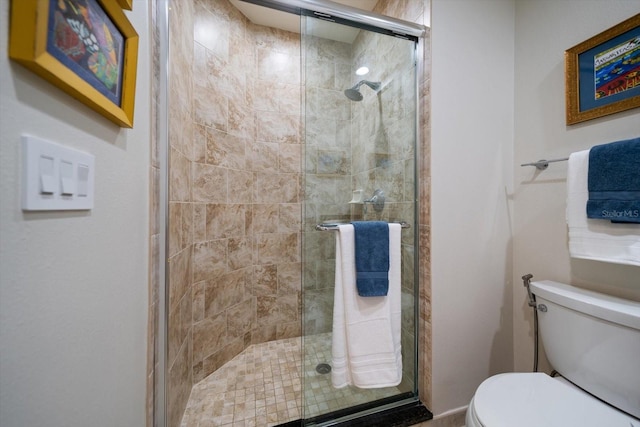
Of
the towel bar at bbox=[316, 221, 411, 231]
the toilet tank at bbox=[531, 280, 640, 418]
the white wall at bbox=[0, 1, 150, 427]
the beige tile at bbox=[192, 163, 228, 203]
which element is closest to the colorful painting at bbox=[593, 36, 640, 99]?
the toilet tank at bbox=[531, 280, 640, 418]

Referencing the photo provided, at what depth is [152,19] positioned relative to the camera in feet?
2.60

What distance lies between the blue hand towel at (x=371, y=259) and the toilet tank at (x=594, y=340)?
0.70 m

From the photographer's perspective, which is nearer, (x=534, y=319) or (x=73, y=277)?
(x=73, y=277)

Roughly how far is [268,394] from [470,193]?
1618mm

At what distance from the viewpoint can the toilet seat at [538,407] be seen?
2.46 ft

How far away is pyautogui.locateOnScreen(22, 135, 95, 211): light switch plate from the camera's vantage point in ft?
1.12

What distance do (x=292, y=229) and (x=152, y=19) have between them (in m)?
1.47

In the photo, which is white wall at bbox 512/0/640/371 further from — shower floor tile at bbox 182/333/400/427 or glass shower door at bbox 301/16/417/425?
shower floor tile at bbox 182/333/400/427

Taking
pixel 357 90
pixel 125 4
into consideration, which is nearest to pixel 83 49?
pixel 125 4

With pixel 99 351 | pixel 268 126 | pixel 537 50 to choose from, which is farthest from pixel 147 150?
pixel 537 50

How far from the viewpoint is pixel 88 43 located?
44 cm

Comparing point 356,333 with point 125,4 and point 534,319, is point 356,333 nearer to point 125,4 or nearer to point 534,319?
point 534,319

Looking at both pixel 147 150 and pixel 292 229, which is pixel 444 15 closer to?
pixel 147 150

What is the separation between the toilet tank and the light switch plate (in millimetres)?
1592
